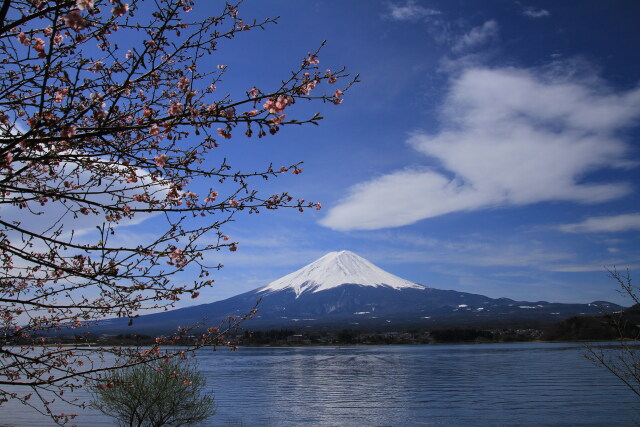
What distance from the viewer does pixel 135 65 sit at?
3262 mm

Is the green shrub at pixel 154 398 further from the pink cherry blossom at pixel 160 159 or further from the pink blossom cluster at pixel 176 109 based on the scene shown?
the pink blossom cluster at pixel 176 109

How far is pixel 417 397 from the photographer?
171 ft

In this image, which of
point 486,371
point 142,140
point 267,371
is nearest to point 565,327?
point 486,371

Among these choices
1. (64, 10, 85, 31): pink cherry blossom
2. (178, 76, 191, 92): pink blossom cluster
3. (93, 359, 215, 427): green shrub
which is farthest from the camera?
(93, 359, 215, 427): green shrub

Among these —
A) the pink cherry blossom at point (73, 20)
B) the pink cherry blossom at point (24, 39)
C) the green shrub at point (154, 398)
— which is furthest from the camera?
the green shrub at point (154, 398)

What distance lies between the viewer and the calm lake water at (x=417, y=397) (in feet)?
130

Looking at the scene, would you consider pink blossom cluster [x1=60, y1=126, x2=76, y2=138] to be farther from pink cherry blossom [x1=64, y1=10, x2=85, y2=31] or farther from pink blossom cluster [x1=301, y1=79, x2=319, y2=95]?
pink blossom cluster [x1=301, y1=79, x2=319, y2=95]

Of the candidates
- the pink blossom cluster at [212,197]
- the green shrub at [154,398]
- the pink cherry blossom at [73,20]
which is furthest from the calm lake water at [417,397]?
the pink cherry blossom at [73,20]

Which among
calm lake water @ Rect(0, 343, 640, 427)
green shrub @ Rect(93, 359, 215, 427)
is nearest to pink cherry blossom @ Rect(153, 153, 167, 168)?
green shrub @ Rect(93, 359, 215, 427)

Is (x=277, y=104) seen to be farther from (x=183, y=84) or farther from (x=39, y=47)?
(x=39, y=47)

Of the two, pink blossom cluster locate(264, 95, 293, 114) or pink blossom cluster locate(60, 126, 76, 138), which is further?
pink blossom cluster locate(264, 95, 293, 114)

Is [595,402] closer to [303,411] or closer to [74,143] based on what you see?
[303,411]

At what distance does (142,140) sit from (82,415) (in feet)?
166

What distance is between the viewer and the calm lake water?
39656 millimetres
